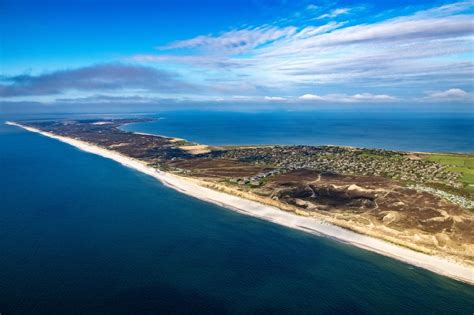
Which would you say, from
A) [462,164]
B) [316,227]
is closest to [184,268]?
[316,227]

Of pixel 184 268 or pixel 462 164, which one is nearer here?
pixel 184 268

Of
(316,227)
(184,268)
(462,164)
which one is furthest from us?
(462,164)

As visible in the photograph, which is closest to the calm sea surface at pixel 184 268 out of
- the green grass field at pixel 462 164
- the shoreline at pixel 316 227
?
the shoreline at pixel 316 227

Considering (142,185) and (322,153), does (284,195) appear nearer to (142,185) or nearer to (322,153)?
(142,185)

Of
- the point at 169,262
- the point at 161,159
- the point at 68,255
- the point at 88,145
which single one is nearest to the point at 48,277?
the point at 68,255

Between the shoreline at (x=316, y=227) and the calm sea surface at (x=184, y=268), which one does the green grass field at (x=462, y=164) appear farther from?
the calm sea surface at (x=184, y=268)

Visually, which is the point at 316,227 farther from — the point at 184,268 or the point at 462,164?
the point at 462,164

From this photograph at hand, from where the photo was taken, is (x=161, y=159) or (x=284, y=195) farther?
(x=161, y=159)
